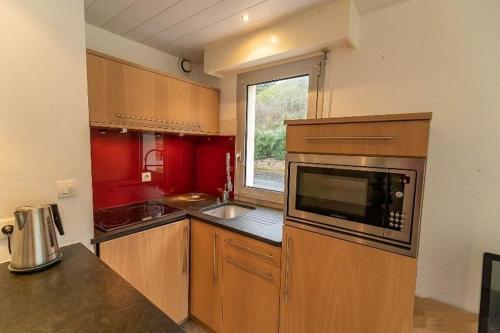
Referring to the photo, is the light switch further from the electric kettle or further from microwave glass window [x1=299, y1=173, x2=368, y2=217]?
microwave glass window [x1=299, y1=173, x2=368, y2=217]

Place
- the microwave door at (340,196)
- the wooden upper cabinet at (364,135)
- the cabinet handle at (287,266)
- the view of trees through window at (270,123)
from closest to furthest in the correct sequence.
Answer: the wooden upper cabinet at (364,135), the microwave door at (340,196), the cabinet handle at (287,266), the view of trees through window at (270,123)

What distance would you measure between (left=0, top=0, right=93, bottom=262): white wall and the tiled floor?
1024mm

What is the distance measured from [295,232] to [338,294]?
1.13ft

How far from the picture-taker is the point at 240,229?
4.91ft

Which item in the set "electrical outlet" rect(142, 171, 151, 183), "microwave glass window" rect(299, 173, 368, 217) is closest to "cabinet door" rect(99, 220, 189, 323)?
"electrical outlet" rect(142, 171, 151, 183)

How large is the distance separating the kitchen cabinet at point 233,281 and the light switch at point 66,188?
785 millimetres

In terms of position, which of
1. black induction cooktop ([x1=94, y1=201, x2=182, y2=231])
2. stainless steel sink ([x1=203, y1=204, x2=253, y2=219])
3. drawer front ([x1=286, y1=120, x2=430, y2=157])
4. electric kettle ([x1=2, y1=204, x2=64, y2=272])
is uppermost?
drawer front ([x1=286, y1=120, x2=430, y2=157])

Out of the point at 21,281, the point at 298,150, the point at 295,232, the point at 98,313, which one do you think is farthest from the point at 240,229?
the point at 21,281

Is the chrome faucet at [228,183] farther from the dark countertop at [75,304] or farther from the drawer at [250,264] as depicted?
the dark countertop at [75,304]

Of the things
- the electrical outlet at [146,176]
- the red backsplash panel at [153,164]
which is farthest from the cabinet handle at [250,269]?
the electrical outlet at [146,176]

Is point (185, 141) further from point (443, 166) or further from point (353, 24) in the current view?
point (443, 166)

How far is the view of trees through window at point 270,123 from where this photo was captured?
188 cm

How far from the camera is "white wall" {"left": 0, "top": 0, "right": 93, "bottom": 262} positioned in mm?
1059

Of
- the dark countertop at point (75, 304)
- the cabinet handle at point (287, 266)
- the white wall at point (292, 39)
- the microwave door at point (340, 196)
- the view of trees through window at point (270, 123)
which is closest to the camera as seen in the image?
the dark countertop at point (75, 304)
